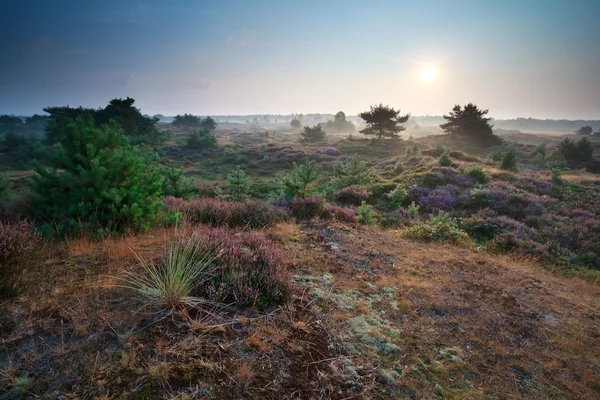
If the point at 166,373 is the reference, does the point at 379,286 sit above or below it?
below

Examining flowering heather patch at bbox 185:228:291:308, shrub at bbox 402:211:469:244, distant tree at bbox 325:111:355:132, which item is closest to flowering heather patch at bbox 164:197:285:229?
flowering heather patch at bbox 185:228:291:308

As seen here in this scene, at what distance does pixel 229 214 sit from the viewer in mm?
7965

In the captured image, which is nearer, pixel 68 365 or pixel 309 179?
pixel 68 365

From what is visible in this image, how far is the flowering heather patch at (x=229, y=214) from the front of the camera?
778cm

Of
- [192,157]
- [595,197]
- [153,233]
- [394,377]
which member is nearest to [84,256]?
[153,233]

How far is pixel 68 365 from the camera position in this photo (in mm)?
2584

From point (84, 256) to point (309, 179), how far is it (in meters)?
8.59

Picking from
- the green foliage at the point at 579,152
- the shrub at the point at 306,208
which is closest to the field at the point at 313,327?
the shrub at the point at 306,208

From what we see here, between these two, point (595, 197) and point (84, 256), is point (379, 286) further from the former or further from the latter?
point (595, 197)

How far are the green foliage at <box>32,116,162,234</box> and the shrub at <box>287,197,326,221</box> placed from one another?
491 cm

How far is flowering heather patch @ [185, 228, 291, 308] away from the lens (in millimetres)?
3834

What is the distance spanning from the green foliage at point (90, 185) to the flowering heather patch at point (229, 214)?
4.93ft

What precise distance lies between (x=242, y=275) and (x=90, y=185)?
4.46m

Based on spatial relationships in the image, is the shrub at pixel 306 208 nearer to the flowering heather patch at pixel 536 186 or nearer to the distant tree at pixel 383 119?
the flowering heather patch at pixel 536 186
